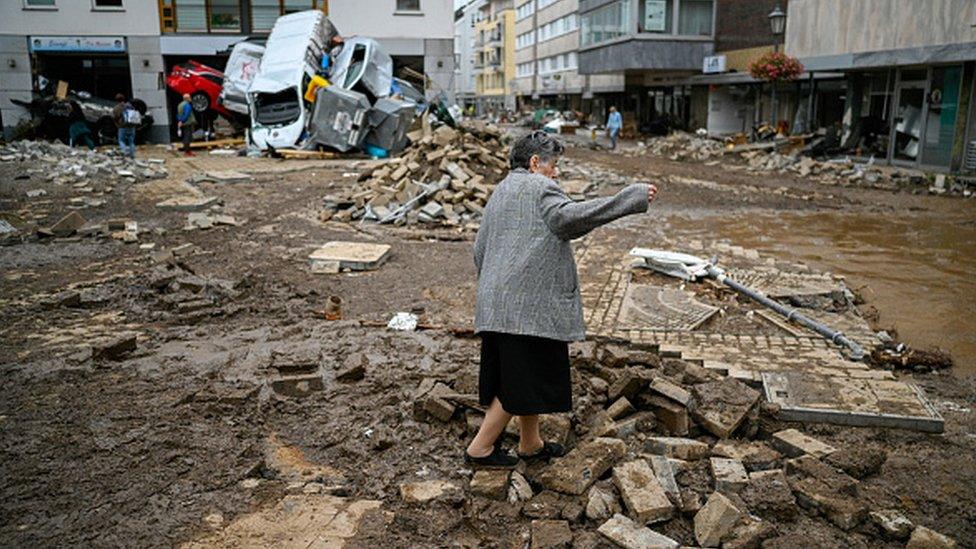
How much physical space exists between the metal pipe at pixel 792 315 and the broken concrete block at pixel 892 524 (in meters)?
2.61

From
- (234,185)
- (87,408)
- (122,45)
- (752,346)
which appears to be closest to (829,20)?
(234,185)

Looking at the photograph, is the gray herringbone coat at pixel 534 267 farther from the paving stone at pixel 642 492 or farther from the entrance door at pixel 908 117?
the entrance door at pixel 908 117

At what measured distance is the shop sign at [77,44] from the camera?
27.3 metres

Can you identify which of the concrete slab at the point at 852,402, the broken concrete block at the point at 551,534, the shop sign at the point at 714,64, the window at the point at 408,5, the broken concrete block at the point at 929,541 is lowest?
the broken concrete block at the point at 551,534

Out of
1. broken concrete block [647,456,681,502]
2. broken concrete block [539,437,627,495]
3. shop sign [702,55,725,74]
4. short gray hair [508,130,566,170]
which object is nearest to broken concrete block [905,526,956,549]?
broken concrete block [647,456,681,502]

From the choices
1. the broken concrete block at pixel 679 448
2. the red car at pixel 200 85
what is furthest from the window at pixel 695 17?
the broken concrete block at pixel 679 448

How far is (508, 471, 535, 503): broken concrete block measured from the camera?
11.9ft

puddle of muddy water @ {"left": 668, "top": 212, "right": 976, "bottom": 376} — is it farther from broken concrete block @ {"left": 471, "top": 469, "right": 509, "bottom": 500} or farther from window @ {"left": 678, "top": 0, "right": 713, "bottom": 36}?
window @ {"left": 678, "top": 0, "right": 713, "bottom": 36}

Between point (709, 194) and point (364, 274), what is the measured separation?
9.98m

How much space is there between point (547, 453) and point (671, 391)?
37.4 inches

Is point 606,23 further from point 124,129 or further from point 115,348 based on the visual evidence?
point 115,348

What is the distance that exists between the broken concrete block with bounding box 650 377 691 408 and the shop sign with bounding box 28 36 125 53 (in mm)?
29272

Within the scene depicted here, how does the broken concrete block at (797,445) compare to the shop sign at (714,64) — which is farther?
the shop sign at (714,64)

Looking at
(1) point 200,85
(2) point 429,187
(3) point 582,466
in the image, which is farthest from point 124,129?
(3) point 582,466
